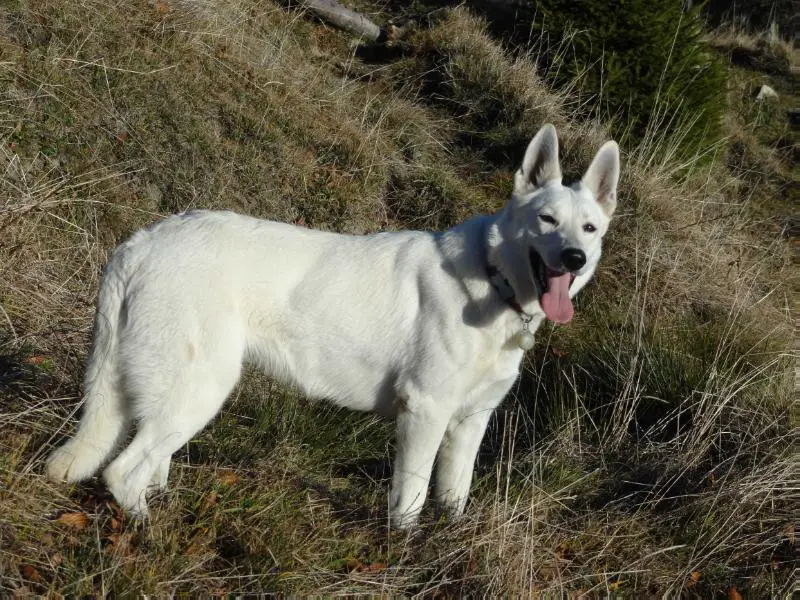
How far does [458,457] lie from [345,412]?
1016 mm

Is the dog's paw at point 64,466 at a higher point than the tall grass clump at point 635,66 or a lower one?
lower

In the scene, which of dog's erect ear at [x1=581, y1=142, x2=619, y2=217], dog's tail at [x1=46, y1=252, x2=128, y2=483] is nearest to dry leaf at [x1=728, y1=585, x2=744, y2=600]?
dog's erect ear at [x1=581, y1=142, x2=619, y2=217]

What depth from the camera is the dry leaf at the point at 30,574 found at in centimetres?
266

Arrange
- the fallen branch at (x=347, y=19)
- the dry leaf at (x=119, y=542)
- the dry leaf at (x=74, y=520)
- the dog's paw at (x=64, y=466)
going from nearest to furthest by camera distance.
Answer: the dry leaf at (x=119, y=542), the dry leaf at (x=74, y=520), the dog's paw at (x=64, y=466), the fallen branch at (x=347, y=19)

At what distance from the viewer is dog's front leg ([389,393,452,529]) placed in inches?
136

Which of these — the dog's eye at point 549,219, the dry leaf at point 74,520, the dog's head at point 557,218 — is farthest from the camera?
the dog's eye at point 549,219

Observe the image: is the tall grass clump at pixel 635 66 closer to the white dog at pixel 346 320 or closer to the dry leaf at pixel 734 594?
the white dog at pixel 346 320

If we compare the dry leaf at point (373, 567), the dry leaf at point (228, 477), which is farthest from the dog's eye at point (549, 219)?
the dry leaf at point (228, 477)

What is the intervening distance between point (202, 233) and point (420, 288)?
1.04 m

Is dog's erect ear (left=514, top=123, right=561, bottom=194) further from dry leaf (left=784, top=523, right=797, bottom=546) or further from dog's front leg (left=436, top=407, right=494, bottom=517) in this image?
dry leaf (left=784, top=523, right=797, bottom=546)

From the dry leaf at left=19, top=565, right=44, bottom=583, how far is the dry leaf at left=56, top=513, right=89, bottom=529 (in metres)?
0.26

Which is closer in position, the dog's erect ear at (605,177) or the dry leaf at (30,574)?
the dry leaf at (30,574)

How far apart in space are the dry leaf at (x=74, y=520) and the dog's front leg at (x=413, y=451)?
4.32 feet

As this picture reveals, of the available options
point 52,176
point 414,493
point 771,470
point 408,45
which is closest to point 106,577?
point 414,493
